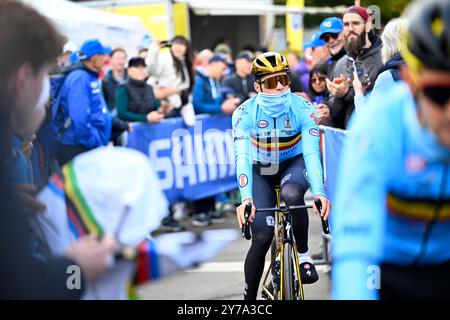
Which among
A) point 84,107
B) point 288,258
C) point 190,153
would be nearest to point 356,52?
point 84,107

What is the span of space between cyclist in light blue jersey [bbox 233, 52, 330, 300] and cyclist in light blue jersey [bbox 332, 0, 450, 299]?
2.73 metres

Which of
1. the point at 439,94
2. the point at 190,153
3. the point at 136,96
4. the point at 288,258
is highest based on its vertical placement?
the point at 439,94

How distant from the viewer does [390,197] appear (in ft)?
8.90

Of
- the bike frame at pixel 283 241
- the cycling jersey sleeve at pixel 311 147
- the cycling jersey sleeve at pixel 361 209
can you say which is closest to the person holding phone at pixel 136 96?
the cycling jersey sleeve at pixel 311 147

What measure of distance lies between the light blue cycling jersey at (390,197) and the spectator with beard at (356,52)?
455 cm

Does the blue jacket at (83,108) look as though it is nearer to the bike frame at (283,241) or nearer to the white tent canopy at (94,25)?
the bike frame at (283,241)

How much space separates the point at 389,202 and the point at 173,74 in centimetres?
846

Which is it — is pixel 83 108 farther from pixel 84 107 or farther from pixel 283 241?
pixel 283 241

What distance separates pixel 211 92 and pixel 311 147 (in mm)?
6224

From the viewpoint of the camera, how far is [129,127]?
33.3 feet

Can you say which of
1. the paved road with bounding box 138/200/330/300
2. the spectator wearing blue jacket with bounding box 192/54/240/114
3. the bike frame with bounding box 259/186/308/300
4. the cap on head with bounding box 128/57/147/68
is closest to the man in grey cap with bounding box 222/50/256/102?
the spectator wearing blue jacket with bounding box 192/54/240/114

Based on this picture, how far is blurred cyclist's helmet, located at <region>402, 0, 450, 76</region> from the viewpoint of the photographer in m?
2.46
